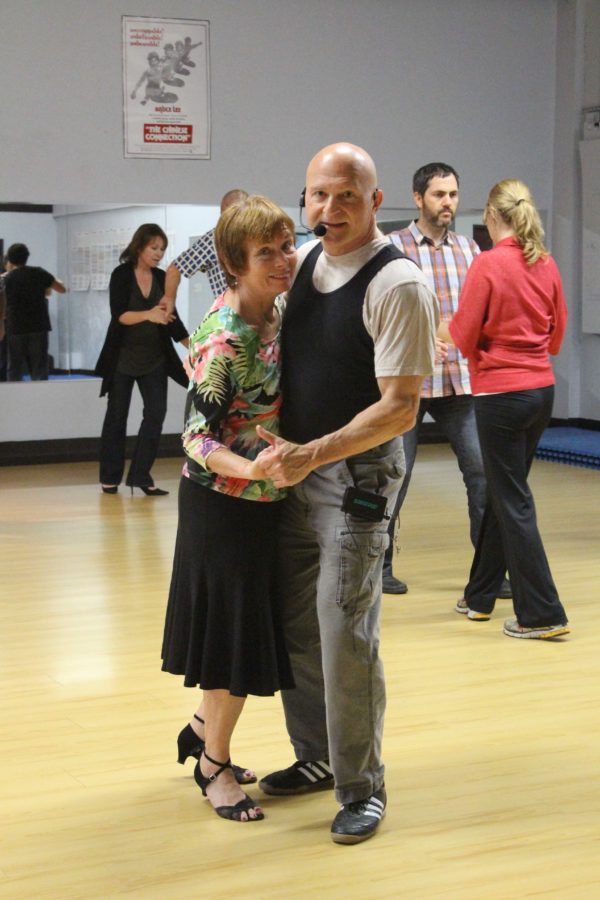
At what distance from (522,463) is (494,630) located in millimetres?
643

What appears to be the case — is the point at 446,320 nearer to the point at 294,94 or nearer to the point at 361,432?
the point at 361,432

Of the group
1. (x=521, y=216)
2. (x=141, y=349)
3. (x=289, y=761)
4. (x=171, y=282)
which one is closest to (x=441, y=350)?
(x=521, y=216)

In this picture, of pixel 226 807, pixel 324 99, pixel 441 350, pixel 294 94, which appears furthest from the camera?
pixel 324 99

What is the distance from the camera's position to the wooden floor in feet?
8.96

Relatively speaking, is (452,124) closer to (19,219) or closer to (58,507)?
(19,219)

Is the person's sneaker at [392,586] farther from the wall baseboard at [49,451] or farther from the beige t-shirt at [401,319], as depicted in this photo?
the wall baseboard at [49,451]

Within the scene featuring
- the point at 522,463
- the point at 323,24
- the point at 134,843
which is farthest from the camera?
the point at 323,24

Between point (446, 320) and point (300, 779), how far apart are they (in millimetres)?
2668

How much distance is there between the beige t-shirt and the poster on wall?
24.7 feet

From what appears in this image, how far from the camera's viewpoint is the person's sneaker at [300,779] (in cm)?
319

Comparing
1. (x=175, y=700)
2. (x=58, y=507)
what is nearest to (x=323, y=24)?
(x=58, y=507)

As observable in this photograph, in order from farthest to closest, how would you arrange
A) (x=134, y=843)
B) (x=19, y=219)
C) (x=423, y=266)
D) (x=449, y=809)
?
(x=19, y=219) < (x=423, y=266) < (x=449, y=809) < (x=134, y=843)

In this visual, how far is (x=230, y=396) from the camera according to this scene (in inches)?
112

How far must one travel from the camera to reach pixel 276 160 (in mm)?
10344
